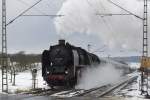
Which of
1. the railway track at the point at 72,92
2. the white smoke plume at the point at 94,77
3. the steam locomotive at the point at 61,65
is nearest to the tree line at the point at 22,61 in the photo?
the white smoke plume at the point at 94,77

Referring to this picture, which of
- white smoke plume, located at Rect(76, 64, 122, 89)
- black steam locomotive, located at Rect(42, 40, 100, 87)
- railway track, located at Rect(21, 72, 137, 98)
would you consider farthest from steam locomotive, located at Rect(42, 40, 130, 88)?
railway track, located at Rect(21, 72, 137, 98)

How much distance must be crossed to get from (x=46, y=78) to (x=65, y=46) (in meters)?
3.02

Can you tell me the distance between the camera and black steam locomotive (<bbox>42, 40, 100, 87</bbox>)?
31.7 metres

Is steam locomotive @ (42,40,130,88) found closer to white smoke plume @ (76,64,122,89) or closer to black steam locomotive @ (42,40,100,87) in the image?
black steam locomotive @ (42,40,100,87)

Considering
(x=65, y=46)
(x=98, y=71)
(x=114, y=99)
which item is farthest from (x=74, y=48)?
(x=114, y=99)

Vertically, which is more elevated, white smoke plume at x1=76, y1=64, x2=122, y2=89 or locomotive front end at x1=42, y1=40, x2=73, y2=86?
locomotive front end at x1=42, y1=40, x2=73, y2=86

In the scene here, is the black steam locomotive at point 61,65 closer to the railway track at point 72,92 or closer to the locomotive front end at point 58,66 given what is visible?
the locomotive front end at point 58,66

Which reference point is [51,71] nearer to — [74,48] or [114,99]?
[74,48]

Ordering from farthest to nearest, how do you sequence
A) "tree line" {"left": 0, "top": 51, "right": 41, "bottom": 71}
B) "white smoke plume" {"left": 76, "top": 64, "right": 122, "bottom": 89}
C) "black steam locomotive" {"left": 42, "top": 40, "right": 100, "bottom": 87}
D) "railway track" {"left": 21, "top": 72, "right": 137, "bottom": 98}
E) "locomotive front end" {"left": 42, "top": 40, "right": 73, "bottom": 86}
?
"tree line" {"left": 0, "top": 51, "right": 41, "bottom": 71}
"white smoke plume" {"left": 76, "top": 64, "right": 122, "bottom": 89}
"black steam locomotive" {"left": 42, "top": 40, "right": 100, "bottom": 87}
"locomotive front end" {"left": 42, "top": 40, "right": 73, "bottom": 86}
"railway track" {"left": 21, "top": 72, "right": 137, "bottom": 98}

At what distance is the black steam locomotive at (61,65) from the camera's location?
31688 mm

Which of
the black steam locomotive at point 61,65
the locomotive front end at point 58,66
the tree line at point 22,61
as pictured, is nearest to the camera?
the locomotive front end at point 58,66

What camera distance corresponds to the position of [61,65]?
32.1 m

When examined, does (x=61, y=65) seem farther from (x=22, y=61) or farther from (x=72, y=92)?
(x=22, y=61)

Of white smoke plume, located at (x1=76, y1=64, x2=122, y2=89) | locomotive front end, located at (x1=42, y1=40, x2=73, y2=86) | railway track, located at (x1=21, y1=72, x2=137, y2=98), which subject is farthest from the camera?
white smoke plume, located at (x1=76, y1=64, x2=122, y2=89)
